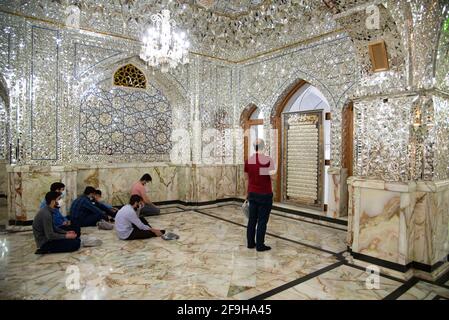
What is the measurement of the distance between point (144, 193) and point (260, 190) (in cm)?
278

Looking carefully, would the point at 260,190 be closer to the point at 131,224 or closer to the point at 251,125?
the point at 131,224

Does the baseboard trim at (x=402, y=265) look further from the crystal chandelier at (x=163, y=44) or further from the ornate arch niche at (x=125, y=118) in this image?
the ornate arch niche at (x=125, y=118)

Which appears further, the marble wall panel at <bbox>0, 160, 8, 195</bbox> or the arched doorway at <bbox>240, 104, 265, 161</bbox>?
the marble wall panel at <bbox>0, 160, 8, 195</bbox>

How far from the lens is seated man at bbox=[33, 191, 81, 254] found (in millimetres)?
3320

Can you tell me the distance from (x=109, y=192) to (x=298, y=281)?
4.28 metres

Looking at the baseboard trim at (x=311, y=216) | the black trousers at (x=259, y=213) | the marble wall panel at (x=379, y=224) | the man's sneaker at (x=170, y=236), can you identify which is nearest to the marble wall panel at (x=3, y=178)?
the man's sneaker at (x=170, y=236)

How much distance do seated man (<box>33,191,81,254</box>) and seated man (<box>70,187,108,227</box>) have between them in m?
1.05

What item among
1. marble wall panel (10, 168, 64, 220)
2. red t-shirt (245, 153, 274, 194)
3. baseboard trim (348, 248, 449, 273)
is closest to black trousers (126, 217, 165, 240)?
red t-shirt (245, 153, 274, 194)

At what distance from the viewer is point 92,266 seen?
321 cm

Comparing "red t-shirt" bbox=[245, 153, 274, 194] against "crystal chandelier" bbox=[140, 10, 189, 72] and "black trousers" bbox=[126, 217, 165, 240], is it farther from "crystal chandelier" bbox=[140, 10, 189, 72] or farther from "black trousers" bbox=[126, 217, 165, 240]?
"crystal chandelier" bbox=[140, 10, 189, 72]

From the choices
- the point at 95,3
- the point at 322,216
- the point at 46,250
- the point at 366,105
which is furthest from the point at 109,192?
the point at 366,105

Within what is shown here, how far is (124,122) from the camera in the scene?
242 inches
